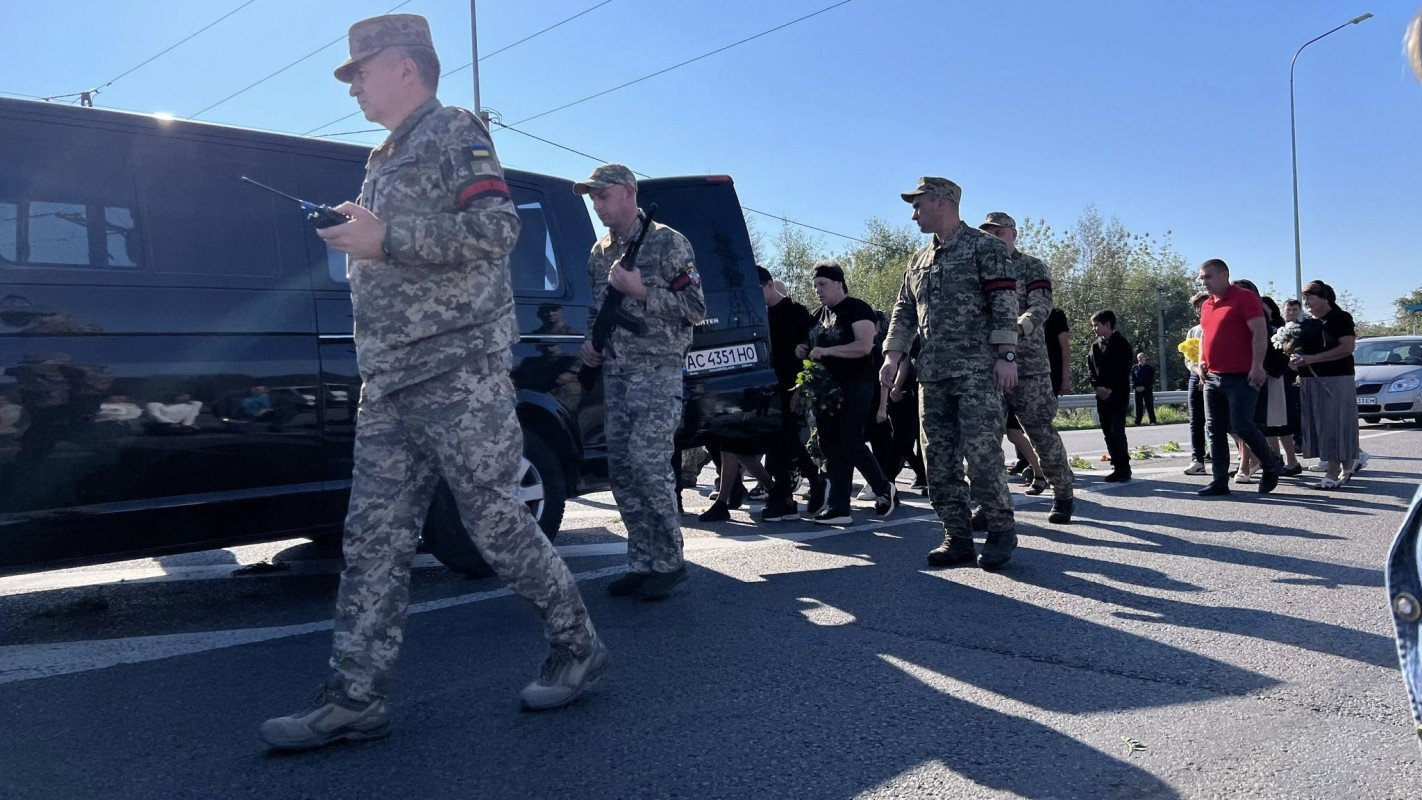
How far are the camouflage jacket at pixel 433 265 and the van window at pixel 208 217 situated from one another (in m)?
1.42

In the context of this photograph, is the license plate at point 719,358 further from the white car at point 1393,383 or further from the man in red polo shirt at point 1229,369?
the white car at point 1393,383

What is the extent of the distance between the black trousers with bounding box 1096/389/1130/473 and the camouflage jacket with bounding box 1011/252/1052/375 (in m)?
2.34

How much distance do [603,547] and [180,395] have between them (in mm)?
2725

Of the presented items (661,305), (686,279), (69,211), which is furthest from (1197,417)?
(69,211)

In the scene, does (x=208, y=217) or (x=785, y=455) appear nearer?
(x=208, y=217)

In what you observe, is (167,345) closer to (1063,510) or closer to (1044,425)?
(1044,425)

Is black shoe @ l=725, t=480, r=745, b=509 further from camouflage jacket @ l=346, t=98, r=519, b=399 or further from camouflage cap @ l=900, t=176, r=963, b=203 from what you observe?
camouflage jacket @ l=346, t=98, r=519, b=399

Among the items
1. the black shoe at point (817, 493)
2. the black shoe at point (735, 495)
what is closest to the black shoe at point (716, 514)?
the black shoe at point (735, 495)

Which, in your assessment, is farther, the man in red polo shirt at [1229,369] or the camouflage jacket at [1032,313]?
the man in red polo shirt at [1229,369]

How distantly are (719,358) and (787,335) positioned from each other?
1.44m

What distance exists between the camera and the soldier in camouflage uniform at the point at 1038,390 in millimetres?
6945

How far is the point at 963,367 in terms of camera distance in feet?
17.5

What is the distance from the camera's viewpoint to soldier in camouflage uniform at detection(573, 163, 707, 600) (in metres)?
4.70

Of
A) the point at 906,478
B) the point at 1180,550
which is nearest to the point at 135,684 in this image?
the point at 1180,550
